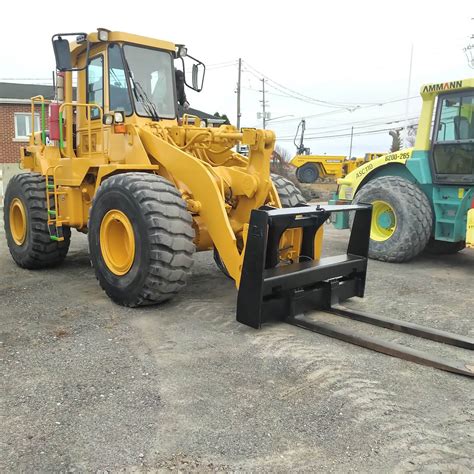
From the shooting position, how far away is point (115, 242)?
5207mm

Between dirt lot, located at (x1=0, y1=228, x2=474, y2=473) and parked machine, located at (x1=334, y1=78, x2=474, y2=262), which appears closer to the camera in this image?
dirt lot, located at (x1=0, y1=228, x2=474, y2=473)

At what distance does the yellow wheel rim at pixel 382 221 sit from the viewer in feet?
25.4

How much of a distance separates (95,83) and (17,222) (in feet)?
8.21

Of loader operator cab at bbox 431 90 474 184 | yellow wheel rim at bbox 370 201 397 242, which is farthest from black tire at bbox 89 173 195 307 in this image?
loader operator cab at bbox 431 90 474 184

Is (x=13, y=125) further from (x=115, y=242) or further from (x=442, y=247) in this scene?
(x=442, y=247)

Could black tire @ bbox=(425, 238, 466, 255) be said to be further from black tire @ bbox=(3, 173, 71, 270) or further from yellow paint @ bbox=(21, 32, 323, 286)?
black tire @ bbox=(3, 173, 71, 270)

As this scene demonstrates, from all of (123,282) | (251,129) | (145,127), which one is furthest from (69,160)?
(251,129)

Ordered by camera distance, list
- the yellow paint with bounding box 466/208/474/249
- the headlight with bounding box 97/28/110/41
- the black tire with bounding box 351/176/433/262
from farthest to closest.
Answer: the black tire with bounding box 351/176/433/262
the yellow paint with bounding box 466/208/474/249
the headlight with bounding box 97/28/110/41

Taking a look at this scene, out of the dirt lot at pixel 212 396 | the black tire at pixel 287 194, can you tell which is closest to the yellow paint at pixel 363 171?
the black tire at pixel 287 194

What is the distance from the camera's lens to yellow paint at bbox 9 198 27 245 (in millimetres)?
6938

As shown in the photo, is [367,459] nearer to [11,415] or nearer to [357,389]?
[357,389]

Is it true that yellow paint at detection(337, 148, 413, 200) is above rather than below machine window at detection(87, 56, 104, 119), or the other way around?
below

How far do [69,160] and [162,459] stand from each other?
4524mm

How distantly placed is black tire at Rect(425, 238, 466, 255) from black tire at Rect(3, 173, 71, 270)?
565 cm
